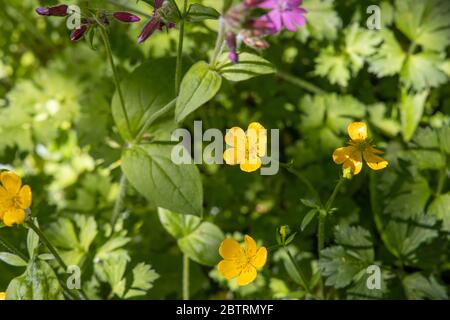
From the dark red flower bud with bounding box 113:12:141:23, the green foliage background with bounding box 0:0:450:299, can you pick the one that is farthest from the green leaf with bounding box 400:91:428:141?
the dark red flower bud with bounding box 113:12:141:23

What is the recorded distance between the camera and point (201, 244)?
2.14 meters

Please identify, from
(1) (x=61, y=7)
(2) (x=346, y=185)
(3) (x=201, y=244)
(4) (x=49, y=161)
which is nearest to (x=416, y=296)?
(2) (x=346, y=185)

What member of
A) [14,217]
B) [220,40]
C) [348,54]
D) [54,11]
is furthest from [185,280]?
[348,54]

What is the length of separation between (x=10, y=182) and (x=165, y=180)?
53cm

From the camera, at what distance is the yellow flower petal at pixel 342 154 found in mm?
1671

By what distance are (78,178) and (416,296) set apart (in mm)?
1806

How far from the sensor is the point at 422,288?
2.04 m

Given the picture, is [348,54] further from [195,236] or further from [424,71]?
[195,236]

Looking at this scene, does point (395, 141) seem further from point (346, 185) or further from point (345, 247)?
point (345, 247)

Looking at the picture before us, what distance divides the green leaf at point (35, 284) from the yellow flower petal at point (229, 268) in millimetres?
550

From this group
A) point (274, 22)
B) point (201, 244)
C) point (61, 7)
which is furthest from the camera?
point (201, 244)

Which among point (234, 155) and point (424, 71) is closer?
point (234, 155)

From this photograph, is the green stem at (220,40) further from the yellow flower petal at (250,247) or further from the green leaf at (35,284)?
the green leaf at (35,284)

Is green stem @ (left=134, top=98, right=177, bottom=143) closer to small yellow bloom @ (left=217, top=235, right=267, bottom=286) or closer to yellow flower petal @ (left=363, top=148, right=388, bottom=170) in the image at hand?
small yellow bloom @ (left=217, top=235, right=267, bottom=286)
